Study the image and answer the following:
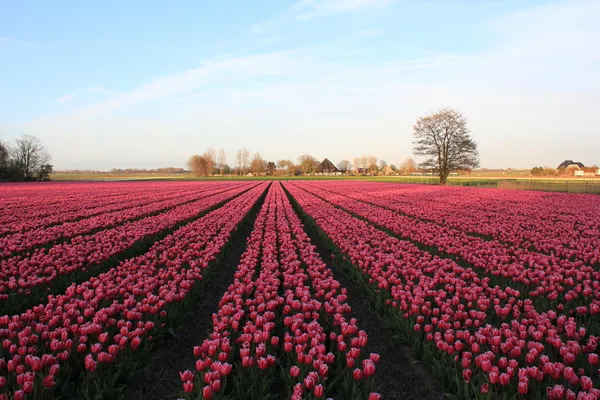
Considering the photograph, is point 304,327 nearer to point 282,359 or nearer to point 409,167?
point 282,359

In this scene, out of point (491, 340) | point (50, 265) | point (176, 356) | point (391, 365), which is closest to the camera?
point (491, 340)

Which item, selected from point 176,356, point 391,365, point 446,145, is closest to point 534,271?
point 391,365

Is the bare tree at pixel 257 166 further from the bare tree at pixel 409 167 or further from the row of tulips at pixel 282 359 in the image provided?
the row of tulips at pixel 282 359

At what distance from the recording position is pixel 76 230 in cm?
1147

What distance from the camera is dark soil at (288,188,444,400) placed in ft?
13.2

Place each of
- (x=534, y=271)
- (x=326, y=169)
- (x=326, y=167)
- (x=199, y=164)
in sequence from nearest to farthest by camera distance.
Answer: (x=534, y=271) < (x=199, y=164) < (x=326, y=169) < (x=326, y=167)

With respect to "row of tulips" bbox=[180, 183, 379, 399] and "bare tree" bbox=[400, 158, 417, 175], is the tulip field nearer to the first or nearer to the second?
"row of tulips" bbox=[180, 183, 379, 399]

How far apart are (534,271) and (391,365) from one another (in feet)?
11.4

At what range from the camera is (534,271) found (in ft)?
20.4

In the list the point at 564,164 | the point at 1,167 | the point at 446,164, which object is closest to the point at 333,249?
the point at 446,164

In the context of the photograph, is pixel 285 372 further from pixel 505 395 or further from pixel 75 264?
pixel 75 264

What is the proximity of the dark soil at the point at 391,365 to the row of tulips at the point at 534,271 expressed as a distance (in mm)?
2159

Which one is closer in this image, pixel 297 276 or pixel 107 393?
pixel 107 393

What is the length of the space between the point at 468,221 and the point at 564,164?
171 m
